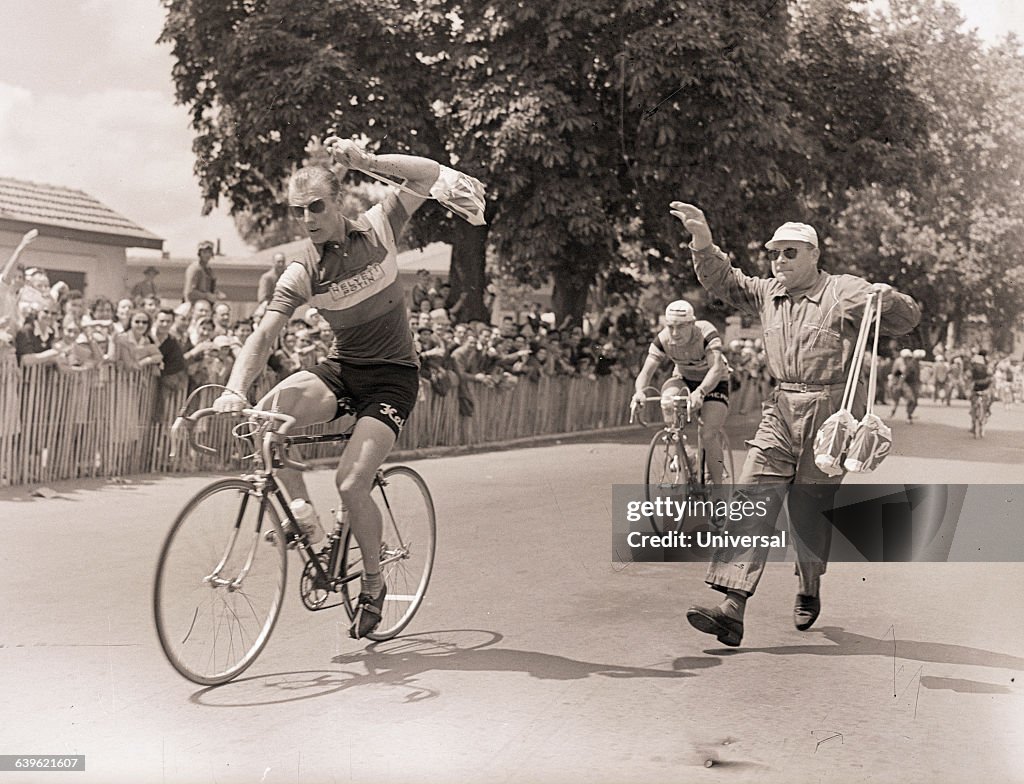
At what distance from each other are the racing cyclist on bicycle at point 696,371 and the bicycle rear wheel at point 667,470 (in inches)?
5.8

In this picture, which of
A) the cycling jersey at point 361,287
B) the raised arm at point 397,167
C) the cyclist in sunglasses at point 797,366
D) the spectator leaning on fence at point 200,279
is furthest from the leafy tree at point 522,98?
the cycling jersey at point 361,287

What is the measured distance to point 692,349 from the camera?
9500 mm

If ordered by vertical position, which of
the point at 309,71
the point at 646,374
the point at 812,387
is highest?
the point at 309,71

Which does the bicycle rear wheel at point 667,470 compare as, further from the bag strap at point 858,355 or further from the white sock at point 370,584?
the white sock at point 370,584

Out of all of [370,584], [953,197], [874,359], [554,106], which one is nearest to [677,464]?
[874,359]

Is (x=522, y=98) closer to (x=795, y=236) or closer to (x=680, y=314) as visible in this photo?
(x=680, y=314)

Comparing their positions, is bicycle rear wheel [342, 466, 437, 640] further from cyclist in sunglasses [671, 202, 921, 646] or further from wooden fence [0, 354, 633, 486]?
wooden fence [0, 354, 633, 486]

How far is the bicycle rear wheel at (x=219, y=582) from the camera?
4.79 m

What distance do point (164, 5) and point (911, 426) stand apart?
16.6 m

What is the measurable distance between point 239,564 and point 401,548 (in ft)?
3.95

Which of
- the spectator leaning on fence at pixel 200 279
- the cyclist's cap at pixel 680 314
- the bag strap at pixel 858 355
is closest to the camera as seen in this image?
the bag strap at pixel 858 355

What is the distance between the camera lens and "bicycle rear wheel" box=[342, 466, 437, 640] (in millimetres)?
5918

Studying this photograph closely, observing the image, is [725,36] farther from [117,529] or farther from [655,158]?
[117,529]

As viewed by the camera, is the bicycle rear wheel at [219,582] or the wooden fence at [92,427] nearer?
the bicycle rear wheel at [219,582]
